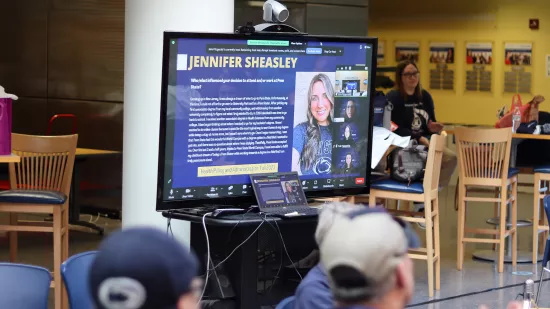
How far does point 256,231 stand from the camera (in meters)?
4.97

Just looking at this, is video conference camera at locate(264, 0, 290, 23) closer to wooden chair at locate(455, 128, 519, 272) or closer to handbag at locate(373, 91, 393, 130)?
handbag at locate(373, 91, 393, 130)

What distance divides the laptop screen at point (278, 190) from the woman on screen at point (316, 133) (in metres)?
0.13

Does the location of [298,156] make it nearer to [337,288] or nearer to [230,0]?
[230,0]

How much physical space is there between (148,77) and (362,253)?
3689mm

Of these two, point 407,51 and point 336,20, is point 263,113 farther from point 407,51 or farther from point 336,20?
point 407,51

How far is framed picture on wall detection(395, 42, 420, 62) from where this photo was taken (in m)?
13.9

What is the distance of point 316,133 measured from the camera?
5387 mm

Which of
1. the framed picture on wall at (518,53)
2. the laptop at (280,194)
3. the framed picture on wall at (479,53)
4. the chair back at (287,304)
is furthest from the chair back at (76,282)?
the framed picture on wall at (479,53)

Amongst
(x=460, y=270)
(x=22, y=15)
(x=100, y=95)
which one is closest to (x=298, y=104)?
(x=460, y=270)

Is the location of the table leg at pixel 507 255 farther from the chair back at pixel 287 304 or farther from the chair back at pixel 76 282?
the chair back at pixel 76 282

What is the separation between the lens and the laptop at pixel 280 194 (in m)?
5.07

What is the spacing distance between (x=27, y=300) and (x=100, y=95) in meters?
6.81

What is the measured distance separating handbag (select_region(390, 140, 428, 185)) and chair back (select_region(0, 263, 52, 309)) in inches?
160

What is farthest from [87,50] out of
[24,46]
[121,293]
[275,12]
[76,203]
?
[121,293]
